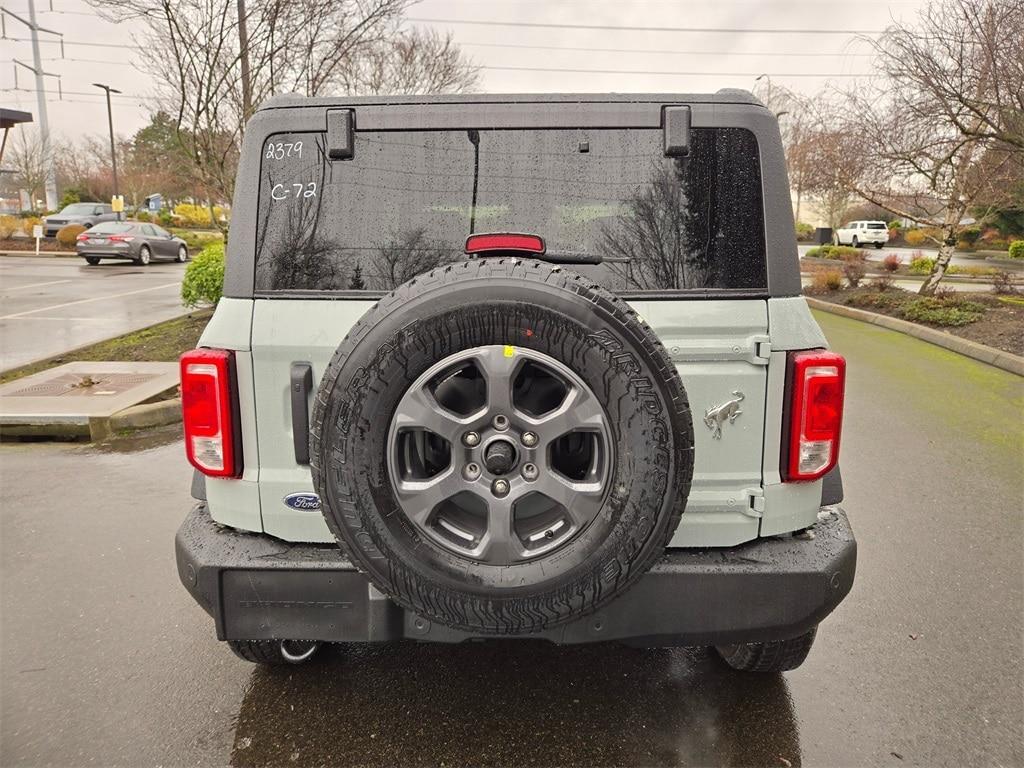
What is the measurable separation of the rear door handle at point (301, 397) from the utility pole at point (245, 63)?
8.77 m

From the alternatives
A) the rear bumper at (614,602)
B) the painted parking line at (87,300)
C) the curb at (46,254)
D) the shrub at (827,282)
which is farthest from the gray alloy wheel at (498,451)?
the curb at (46,254)

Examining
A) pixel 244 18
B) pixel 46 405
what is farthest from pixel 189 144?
pixel 46 405

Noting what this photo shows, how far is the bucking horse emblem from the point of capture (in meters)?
2.31

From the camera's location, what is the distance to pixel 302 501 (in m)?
2.37

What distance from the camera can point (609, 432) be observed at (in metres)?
2.01

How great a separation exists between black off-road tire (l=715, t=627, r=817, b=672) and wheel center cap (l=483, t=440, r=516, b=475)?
4.38ft

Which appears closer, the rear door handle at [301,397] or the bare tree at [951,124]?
the rear door handle at [301,397]

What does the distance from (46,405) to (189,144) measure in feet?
20.6

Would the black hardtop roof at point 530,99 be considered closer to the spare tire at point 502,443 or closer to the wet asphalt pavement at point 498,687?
the spare tire at point 502,443

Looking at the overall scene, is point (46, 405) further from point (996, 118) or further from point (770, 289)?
point (996, 118)

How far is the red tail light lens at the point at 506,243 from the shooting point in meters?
2.15

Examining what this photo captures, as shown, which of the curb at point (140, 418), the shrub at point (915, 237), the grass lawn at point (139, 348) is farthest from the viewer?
the shrub at point (915, 237)

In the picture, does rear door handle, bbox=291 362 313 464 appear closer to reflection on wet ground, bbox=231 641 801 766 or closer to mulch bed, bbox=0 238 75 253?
reflection on wet ground, bbox=231 641 801 766

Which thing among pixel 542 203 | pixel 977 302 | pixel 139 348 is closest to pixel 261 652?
pixel 542 203
